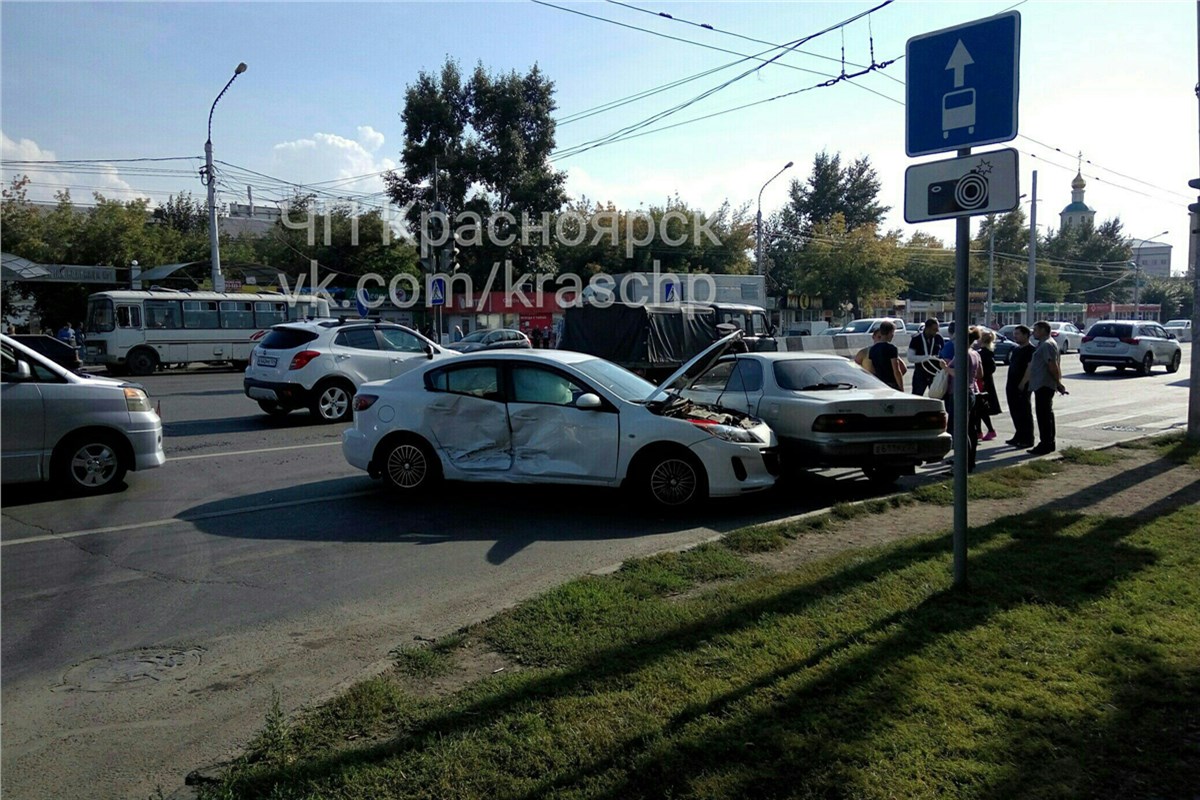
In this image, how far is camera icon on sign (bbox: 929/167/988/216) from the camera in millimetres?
4746

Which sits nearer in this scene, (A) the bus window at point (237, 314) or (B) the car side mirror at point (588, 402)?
(B) the car side mirror at point (588, 402)

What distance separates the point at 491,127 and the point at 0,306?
25.9 m

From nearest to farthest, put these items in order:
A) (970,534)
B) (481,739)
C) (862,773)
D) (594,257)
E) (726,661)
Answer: (862,773), (481,739), (726,661), (970,534), (594,257)

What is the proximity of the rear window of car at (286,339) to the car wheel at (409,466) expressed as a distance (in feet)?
23.0

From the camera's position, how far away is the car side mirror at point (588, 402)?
8.20m

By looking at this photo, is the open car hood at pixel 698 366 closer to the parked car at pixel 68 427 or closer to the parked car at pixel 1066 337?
the parked car at pixel 68 427

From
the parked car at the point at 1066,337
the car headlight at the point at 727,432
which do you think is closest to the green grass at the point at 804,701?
the car headlight at the point at 727,432

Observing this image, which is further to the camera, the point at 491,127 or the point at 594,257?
the point at 594,257

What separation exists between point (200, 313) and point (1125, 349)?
30746 millimetres

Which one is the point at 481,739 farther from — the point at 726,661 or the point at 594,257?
the point at 594,257

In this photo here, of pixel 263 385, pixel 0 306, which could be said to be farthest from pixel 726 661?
pixel 0 306

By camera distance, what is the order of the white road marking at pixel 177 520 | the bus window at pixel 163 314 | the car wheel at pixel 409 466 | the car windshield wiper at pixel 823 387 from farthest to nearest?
the bus window at pixel 163 314 < the car windshield wiper at pixel 823 387 < the car wheel at pixel 409 466 < the white road marking at pixel 177 520

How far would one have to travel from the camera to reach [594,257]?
206 ft

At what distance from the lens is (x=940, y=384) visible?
36.2 ft
